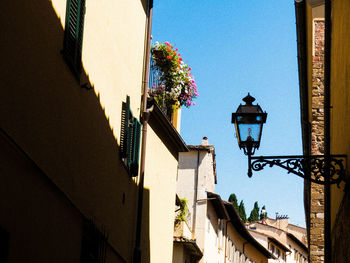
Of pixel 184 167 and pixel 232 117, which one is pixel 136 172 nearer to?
pixel 232 117

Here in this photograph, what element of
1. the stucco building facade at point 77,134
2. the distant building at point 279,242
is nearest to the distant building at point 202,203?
the stucco building facade at point 77,134

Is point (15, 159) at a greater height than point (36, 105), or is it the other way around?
point (36, 105)

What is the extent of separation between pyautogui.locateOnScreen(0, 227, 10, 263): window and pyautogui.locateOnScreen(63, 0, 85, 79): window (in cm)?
244

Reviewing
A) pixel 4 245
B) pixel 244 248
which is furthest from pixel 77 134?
pixel 244 248

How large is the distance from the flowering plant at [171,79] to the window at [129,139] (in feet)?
8.90

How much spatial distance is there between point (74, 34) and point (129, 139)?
3.50 metres

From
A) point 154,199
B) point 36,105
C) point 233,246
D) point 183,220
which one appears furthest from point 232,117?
point 233,246

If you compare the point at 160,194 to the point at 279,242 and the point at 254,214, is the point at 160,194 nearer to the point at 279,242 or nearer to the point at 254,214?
the point at 279,242

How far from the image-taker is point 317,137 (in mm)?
14852

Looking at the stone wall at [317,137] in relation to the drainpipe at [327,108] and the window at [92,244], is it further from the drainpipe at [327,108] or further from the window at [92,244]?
the window at [92,244]

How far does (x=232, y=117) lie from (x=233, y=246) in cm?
3268

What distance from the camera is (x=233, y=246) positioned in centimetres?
4028

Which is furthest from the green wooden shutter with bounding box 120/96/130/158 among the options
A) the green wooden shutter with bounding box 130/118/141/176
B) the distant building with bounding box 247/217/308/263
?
the distant building with bounding box 247/217/308/263

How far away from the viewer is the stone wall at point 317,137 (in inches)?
566
